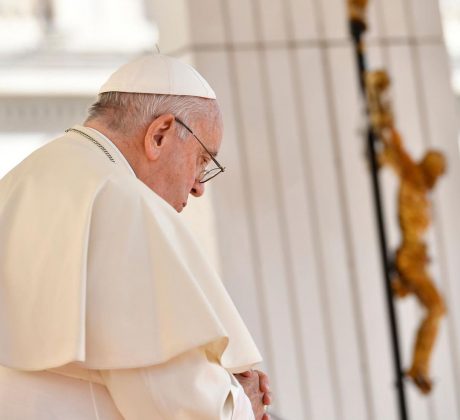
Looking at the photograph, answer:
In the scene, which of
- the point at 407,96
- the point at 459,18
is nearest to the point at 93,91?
the point at 459,18

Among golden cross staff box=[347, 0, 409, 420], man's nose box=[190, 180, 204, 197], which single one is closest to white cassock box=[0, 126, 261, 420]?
man's nose box=[190, 180, 204, 197]

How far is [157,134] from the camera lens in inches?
117

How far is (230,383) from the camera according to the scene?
9.10 ft

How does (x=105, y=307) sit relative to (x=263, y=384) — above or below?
above

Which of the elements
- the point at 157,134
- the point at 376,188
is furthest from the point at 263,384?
the point at 376,188

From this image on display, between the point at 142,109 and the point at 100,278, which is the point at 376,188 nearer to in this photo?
the point at 142,109

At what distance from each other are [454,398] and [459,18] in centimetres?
820

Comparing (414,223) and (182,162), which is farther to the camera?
(414,223)

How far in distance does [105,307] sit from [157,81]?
2.20 ft

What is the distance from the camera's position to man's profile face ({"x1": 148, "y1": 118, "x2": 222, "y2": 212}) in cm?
300

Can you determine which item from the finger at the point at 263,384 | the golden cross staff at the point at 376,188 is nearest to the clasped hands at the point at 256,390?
the finger at the point at 263,384

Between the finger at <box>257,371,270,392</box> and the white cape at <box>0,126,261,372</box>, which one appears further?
the finger at <box>257,371,270,392</box>

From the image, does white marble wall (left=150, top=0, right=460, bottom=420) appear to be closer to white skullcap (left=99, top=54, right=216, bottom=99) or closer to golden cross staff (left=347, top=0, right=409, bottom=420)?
golden cross staff (left=347, top=0, right=409, bottom=420)

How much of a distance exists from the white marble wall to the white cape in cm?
373
